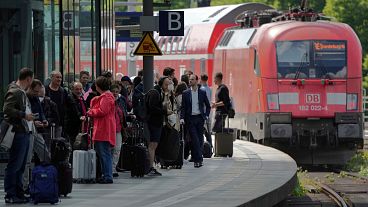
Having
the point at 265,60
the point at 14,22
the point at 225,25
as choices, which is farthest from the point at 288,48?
the point at 14,22

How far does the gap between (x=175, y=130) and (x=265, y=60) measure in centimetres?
1088

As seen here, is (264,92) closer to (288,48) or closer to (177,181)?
(288,48)

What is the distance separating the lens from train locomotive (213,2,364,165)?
117ft

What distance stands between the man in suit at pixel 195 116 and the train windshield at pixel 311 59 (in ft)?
28.5

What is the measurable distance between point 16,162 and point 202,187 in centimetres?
436

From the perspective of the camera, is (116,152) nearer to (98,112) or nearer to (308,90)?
(98,112)

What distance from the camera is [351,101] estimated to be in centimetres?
3609

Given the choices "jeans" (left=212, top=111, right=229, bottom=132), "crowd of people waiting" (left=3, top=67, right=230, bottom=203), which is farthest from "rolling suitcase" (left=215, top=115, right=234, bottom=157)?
"crowd of people waiting" (left=3, top=67, right=230, bottom=203)

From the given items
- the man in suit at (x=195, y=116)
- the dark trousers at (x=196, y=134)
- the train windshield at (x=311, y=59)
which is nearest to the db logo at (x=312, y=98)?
the train windshield at (x=311, y=59)

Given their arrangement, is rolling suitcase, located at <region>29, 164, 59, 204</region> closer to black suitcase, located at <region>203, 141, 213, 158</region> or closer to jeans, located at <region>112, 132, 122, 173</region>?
jeans, located at <region>112, 132, 122, 173</region>

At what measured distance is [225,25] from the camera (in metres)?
46.8

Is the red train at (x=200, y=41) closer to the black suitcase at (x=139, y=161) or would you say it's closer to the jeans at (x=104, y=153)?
the black suitcase at (x=139, y=161)

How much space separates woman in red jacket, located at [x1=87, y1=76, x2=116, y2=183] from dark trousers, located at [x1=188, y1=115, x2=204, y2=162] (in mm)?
4751

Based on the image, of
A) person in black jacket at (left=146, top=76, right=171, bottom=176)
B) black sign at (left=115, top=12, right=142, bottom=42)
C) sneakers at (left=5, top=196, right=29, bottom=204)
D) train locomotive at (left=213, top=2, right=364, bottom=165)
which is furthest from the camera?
black sign at (left=115, top=12, right=142, bottom=42)
